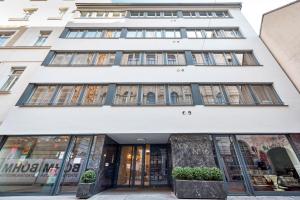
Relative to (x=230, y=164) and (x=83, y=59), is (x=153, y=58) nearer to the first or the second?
(x=83, y=59)

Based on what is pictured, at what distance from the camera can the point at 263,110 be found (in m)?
8.38

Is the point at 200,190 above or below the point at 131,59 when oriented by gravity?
below

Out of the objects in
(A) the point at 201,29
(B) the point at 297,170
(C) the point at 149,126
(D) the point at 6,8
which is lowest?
(B) the point at 297,170

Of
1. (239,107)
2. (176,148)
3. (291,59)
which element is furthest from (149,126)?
(291,59)

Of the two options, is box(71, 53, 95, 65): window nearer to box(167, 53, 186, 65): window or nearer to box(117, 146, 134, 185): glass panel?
box(167, 53, 186, 65): window

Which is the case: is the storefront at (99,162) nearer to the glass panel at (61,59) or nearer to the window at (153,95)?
the window at (153,95)

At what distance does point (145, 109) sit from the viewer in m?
8.46

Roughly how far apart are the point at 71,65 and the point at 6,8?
1087 cm

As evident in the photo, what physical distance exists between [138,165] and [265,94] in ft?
30.0

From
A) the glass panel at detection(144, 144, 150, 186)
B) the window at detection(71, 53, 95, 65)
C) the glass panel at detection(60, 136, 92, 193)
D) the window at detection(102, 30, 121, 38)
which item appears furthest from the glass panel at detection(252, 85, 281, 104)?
the window at detection(71, 53, 95, 65)

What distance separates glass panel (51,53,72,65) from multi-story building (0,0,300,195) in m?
0.07

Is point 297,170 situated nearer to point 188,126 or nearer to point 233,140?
point 233,140

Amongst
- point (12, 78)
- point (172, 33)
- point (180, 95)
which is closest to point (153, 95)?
point (180, 95)

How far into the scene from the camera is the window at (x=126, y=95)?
8.95m
